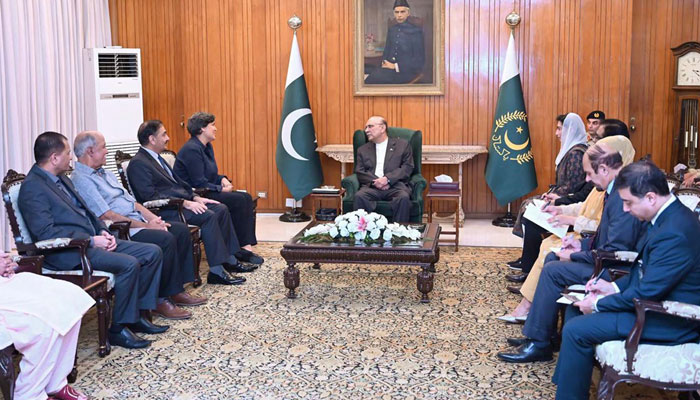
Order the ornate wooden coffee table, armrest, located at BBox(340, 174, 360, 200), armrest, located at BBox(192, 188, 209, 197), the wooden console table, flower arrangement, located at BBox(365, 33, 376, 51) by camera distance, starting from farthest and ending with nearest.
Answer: flower arrangement, located at BBox(365, 33, 376, 51)
the wooden console table
armrest, located at BBox(340, 174, 360, 200)
armrest, located at BBox(192, 188, 209, 197)
the ornate wooden coffee table

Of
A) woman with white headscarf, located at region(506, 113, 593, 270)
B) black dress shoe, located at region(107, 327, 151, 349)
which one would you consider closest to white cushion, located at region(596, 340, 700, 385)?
woman with white headscarf, located at region(506, 113, 593, 270)

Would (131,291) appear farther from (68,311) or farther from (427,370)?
(427,370)

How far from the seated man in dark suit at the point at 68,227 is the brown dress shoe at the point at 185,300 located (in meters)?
0.68

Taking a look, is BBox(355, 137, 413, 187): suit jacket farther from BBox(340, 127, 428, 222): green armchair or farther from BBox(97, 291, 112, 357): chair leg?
BBox(97, 291, 112, 357): chair leg

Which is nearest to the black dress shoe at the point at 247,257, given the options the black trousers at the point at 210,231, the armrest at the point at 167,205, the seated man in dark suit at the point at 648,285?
the black trousers at the point at 210,231

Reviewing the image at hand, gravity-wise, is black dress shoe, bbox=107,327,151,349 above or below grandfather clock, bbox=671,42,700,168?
below

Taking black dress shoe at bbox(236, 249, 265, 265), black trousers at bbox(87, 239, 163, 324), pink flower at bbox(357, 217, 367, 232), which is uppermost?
pink flower at bbox(357, 217, 367, 232)

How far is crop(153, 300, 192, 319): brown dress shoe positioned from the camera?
5113 millimetres

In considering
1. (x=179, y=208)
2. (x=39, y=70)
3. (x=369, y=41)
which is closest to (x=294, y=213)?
(x=369, y=41)

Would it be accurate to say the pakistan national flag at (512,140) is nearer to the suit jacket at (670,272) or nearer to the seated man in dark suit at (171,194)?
the seated man in dark suit at (171,194)

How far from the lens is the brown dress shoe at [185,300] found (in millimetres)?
5432

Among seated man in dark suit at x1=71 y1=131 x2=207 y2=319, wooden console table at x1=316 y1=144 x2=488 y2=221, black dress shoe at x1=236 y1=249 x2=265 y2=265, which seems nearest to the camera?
seated man in dark suit at x1=71 y1=131 x2=207 y2=319

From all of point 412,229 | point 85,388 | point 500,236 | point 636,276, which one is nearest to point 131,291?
point 85,388

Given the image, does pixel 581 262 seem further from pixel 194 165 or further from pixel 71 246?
pixel 194 165
